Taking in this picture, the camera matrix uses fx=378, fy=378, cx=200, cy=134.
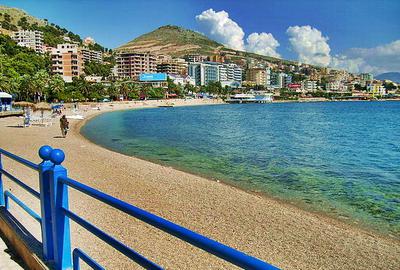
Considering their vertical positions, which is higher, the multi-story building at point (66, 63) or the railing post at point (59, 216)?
the multi-story building at point (66, 63)

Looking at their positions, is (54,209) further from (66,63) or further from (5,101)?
(66,63)

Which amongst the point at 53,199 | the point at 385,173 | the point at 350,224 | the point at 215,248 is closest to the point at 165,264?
the point at 53,199

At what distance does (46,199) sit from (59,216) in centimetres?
28

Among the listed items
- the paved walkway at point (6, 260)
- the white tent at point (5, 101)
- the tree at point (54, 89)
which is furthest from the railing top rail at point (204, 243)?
the tree at point (54, 89)

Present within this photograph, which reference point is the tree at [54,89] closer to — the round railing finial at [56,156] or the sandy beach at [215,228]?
the sandy beach at [215,228]

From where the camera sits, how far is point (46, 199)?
12.4 feet

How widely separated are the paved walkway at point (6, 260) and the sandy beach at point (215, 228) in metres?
0.46

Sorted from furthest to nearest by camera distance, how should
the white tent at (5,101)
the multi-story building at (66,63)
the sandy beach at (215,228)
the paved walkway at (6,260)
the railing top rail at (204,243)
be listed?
the multi-story building at (66,63) → the white tent at (5,101) → the sandy beach at (215,228) → the paved walkway at (6,260) → the railing top rail at (204,243)

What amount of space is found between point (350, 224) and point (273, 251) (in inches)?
148

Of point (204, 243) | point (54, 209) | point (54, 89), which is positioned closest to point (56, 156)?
point (54, 209)

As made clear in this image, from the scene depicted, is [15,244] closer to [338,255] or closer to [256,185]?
[338,255]

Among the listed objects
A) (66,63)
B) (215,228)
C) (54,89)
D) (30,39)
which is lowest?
(215,228)

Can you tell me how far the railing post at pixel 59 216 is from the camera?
3.46 meters

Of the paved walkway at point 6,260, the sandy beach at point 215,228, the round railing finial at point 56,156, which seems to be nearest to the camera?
the round railing finial at point 56,156
